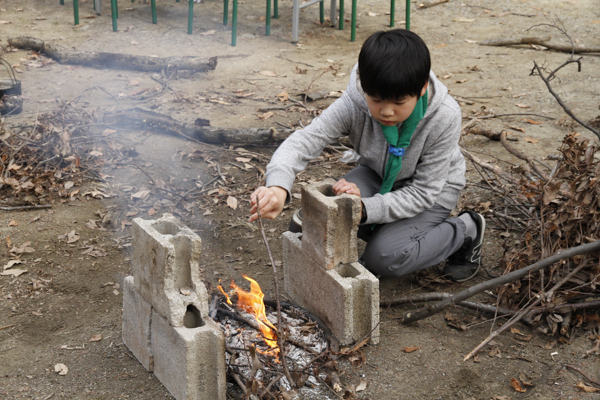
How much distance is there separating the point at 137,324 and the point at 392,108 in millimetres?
1690

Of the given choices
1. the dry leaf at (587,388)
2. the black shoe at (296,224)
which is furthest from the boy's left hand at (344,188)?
the dry leaf at (587,388)

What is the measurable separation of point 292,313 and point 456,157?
1417mm

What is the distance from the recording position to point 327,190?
10.3 ft

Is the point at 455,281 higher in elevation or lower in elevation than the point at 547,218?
lower

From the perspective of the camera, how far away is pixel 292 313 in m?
3.26

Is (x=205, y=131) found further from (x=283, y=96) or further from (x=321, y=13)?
(x=321, y=13)

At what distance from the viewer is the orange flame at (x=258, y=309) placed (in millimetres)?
2953

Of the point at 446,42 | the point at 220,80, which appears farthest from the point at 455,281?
the point at 446,42

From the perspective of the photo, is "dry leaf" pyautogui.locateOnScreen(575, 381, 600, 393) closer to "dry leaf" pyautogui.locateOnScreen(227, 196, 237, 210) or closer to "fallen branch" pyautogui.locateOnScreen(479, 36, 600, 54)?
"dry leaf" pyautogui.locateOnScreen(227, 196, 237, 210)

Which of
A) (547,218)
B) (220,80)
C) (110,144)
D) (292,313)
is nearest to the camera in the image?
(292,313)

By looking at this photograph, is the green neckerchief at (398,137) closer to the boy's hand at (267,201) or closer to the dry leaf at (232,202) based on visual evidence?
the boy's hand at (267,201)

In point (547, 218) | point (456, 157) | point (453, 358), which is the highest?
point (456, 157)

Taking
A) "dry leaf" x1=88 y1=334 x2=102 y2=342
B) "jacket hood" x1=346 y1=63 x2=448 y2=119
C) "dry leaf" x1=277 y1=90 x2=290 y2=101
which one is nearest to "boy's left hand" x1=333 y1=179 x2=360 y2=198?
"jacket hood" x1=346 y1=63 x2=448 y2=119

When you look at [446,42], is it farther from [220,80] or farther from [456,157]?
[456,157]
